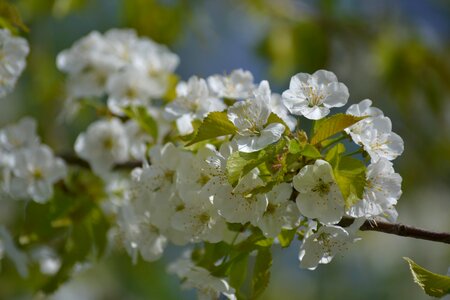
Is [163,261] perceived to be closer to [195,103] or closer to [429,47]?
[429,47]

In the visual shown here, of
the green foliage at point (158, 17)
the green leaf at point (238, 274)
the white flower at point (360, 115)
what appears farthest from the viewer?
the green foliage at point (158, 17)

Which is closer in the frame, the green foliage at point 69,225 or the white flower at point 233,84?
the white flower at point 233,84

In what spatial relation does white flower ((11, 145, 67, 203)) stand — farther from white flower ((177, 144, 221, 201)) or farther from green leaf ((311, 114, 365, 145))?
green leaf ((311, 114, 365, 145))

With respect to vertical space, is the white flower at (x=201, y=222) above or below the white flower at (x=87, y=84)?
above

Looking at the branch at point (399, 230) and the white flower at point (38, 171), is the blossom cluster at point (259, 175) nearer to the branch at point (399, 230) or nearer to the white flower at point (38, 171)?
the branch at point (399, 230)

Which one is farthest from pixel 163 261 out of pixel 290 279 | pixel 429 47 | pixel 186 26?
pixel 429 47

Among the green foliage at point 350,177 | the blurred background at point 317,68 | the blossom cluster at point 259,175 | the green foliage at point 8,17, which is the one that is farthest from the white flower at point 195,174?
the blurred background at point 317,68

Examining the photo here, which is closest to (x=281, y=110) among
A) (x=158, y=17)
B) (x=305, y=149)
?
(x=305, y=149)
